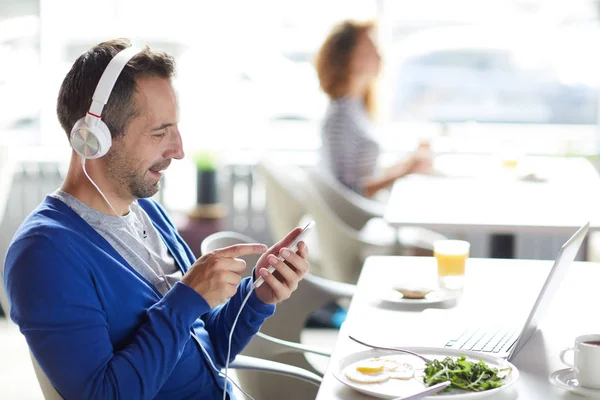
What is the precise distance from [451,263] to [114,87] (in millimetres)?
866

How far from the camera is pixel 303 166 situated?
15.2 feet

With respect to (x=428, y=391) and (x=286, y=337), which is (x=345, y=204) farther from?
(x=428, y=391)

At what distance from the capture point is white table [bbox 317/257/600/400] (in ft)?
4.33

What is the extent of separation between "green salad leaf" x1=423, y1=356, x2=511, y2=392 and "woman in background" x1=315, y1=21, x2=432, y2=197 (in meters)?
2.28

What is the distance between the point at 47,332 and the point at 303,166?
3355 mm

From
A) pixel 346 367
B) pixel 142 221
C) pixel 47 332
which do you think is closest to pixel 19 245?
pixel 47 332

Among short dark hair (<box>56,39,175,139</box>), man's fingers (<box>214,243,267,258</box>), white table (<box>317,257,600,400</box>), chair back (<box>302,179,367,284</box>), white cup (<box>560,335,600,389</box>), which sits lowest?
chair back (<box>302,179,367,284</box>)

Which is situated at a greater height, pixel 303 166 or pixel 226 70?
pixel 226 70

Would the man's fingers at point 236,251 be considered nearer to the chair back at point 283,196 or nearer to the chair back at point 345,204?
the chair back at point 283,196

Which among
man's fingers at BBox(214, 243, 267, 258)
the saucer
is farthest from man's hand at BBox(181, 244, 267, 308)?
the saucer

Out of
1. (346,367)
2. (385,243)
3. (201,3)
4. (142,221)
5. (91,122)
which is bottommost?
(385,243)

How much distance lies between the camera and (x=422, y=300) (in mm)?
1765

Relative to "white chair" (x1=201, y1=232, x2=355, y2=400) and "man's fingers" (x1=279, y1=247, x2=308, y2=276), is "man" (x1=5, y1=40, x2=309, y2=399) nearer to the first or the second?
"man's fingers" (x1=279, y1=247, x2=308, y2=276)

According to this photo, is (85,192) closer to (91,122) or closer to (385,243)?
(91,122)
